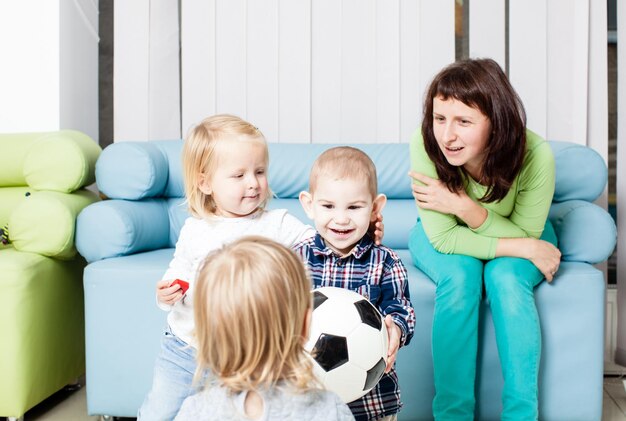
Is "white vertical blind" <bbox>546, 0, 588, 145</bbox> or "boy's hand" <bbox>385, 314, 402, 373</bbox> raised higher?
"white vertical blind" <bbox>546, 0, 588, 145</bbox>

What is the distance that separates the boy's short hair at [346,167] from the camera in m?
1.44

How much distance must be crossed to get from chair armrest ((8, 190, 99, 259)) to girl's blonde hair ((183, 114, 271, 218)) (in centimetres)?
62

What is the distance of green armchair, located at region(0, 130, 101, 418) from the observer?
2010 millimetres

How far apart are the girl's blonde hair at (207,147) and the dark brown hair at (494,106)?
0.57 m

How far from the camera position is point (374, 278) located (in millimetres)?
1483

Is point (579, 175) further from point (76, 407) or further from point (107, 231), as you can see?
point (76, 407)

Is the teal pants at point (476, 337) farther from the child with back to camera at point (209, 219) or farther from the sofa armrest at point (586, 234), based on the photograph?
the child with back to camera at point (209, 219)

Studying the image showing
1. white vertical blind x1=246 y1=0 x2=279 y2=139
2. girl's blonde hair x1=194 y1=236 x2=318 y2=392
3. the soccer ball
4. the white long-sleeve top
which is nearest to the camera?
girl's blonde hair x1=194 y1=236 x2=318 y2=392

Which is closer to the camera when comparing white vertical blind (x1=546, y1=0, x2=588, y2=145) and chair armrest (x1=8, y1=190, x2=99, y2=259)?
chair armrest (x1=8, y1=190, x2=99, y2=259)

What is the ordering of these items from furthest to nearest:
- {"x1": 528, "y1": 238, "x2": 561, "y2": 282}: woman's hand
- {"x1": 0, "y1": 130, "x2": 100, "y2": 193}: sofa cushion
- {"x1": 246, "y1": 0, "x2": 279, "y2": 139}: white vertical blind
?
1. {"x1": 246, "y1": 0, "x2": 279, "y2": 139}: white vertical blind
2. {"x1": 0, "y1": 130, "x2": 100, "y2": 193}: sofa cushion
3. {"x1": 528, "y1": 238, "x2": 561, "y2": 282}: woman's hand

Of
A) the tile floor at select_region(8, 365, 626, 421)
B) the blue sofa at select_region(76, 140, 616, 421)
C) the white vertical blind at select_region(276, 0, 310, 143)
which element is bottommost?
the tile floor at select_region(8, 365, 626, 421)

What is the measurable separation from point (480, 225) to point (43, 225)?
127 centimetres

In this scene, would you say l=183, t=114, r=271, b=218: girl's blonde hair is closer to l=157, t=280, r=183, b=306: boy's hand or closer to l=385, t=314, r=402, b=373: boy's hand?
l=157, t=280, r=183, b=306: boy's hand

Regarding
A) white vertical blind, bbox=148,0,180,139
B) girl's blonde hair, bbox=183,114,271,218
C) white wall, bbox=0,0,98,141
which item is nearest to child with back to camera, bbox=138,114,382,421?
girl's blonde hair, bbox=183,114,271,218
